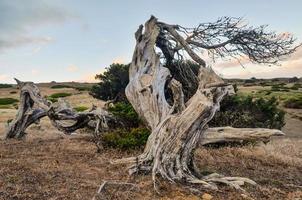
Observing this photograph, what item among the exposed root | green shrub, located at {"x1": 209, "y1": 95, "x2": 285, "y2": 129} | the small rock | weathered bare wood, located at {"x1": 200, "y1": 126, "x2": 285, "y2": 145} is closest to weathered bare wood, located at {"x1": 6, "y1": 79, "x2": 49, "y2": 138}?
green shrub, located at {"x1": 209, "y1": 95, "x2": 285, "y2": 129}

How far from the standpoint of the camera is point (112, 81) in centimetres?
3006

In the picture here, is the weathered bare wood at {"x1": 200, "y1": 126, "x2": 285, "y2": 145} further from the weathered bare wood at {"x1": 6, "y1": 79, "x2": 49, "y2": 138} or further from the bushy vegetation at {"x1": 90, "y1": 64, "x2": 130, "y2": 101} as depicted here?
the bushy vegetation at {"x1": 90, "y1": 64, "x2": 130, "y2": 101}

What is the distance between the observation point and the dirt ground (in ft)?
26.5

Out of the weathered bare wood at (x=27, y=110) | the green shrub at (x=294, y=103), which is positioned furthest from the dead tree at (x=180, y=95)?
the green shrub at (x=294, y=103)

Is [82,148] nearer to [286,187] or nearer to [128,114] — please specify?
[128,114]

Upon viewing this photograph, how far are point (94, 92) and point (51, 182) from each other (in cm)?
2390

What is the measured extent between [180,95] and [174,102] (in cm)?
22

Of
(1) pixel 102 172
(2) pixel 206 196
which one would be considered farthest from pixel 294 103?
(2) pixel 206 196

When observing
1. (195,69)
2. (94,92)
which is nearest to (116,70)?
(94,92)

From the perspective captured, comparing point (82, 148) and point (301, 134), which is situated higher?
point (82, 148)

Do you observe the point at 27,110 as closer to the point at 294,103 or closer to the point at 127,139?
the point at 127,139

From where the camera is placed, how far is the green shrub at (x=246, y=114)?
1803cm

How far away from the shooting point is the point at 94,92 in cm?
3238

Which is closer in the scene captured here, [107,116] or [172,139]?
[172,139]
